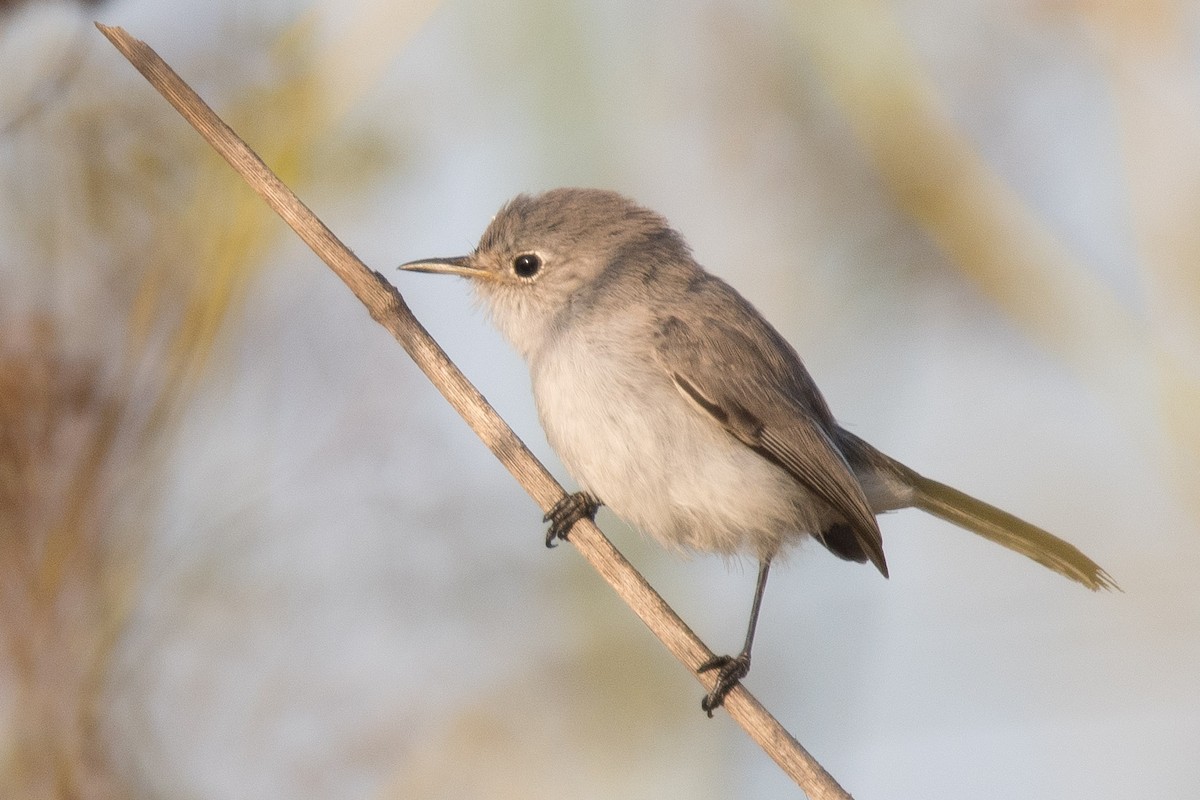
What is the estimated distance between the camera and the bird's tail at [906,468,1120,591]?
10.1ft

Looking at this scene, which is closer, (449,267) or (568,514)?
(568,514)

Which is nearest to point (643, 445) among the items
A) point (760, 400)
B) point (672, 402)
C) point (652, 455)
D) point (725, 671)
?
point (652, 455)

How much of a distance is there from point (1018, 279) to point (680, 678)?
1330 mm

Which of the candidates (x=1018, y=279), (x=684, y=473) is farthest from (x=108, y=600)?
(x=1018, y=279)

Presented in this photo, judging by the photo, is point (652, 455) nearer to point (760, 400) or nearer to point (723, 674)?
point (760, 400)

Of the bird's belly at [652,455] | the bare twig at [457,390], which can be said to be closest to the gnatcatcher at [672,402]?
the bird's belly at [652,455]

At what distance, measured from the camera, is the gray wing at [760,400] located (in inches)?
118

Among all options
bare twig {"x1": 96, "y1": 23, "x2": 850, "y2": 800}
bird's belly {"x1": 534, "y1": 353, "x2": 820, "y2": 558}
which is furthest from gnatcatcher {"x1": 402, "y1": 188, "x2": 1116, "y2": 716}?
bare twig {"x1": 96, "y1": 23, "x2": 850, "y2": 800}

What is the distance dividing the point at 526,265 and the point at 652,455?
2.31ft

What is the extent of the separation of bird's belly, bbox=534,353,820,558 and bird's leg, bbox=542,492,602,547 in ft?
0.18

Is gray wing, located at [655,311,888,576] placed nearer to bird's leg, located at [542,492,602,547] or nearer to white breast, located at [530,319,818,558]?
white breast, located at [530,319,818,558]

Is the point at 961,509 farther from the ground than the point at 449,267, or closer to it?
closer to it

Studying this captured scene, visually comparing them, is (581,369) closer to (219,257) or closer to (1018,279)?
(219,257)

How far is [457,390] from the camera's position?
7.93 ft
